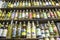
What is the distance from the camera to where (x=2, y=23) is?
6.38ft

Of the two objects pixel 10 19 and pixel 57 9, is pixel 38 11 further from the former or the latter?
pixel 10 19

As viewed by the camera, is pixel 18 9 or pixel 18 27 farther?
pixel 18 9

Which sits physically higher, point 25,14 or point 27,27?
point 25,14

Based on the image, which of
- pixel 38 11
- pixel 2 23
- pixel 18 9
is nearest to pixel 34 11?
pixel 38 11

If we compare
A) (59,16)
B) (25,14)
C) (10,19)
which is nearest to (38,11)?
(25,14)

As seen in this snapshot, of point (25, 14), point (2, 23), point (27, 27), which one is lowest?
point (27, 27)

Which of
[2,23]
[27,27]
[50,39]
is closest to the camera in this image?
[50,39]

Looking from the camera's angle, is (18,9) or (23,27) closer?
(23,27)

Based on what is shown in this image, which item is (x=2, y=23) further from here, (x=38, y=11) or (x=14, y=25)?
(x=38, y=11)

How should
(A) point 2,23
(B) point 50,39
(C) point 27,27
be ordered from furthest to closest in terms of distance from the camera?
(A) point 2,23 < (C) point 27,27 < (B) point 50,39

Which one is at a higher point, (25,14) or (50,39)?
(25,14)

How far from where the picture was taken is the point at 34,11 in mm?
2055

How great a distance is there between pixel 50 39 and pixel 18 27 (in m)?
0.50

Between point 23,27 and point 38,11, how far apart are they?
0.43 m
